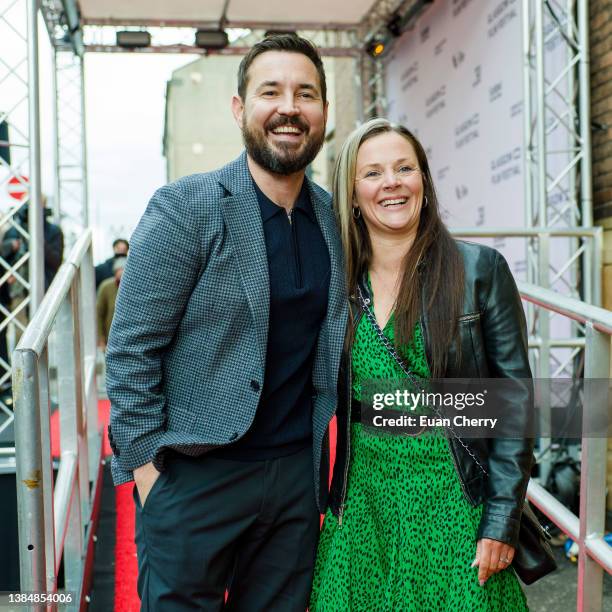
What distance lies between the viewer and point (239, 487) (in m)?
1.85

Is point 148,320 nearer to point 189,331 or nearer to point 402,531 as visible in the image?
point 189,331

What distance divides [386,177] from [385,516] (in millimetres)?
827

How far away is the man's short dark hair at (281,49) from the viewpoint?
1.90 metres

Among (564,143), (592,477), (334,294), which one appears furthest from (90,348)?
(564,143)

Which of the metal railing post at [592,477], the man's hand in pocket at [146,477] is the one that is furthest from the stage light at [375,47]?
the man's hand in pocket at [146,477]

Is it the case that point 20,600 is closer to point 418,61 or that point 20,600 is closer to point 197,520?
point 197,520

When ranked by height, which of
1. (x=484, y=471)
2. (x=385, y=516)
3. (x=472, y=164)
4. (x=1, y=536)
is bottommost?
(x=1, y=536)

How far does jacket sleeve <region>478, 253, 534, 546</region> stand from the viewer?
5.78 ft

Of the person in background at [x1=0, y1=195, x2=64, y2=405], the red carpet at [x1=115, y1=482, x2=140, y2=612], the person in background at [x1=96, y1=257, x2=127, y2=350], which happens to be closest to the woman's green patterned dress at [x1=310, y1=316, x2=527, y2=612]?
the red carpet at [x1=115, y1=482, x2=140, y2=612]

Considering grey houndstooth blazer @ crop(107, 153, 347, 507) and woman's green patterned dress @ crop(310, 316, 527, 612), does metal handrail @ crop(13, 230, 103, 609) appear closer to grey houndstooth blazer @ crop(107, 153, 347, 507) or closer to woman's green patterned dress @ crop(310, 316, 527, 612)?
grey houndstooth blazer @ crop(107, 153, 347, 507)

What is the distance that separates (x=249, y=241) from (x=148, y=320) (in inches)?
11.9

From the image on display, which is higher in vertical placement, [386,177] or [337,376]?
[386,177]

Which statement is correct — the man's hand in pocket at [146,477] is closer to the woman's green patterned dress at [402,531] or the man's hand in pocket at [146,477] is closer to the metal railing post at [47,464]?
the metal railing post at [47,464]

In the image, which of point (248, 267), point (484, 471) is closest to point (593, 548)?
point (484, 471)
